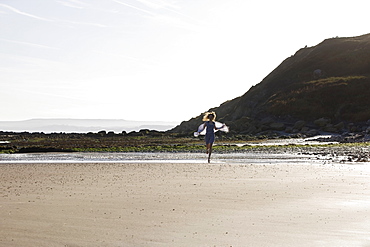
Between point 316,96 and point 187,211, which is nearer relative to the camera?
point 187,211

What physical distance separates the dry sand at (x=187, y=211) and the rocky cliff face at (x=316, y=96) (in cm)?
5156

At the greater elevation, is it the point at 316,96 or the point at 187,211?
the point at 316,96

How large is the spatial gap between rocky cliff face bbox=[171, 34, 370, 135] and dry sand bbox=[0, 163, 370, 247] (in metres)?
Answer: 51.6

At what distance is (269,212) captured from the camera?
8211 mm

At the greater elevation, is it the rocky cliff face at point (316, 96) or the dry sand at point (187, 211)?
the rocky cliff face at point (316, 96)

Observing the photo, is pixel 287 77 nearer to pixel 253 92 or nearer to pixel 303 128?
pixel 253 92

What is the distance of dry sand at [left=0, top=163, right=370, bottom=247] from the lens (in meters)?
6.43

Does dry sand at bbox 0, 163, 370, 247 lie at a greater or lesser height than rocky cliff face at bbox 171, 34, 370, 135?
lesser

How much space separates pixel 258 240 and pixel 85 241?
219 cm

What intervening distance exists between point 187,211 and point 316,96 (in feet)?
254

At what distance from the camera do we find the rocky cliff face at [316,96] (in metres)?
69.9

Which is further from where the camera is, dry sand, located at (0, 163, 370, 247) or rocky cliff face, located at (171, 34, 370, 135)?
rocky cliff face, located at (171, 34, 370, 135)

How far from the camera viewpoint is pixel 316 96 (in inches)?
3248

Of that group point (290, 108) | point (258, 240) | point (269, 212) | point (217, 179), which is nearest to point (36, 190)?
point (217, 179)
